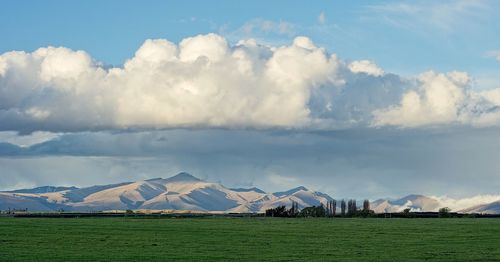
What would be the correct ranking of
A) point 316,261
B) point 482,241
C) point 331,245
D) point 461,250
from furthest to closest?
point 482,241 < point 331,245 < point 461,250 < point 316,261

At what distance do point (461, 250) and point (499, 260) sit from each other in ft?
37.8

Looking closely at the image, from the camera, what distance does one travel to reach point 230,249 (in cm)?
7800

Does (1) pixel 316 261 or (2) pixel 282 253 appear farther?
(2) pixel 282 253

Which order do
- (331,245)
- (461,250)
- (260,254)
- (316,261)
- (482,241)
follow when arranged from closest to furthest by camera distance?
1. (316,261)
2. (260,254)
3. (461,250)
4. (331,245)
5. (482,241)

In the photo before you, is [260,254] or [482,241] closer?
[260,254]

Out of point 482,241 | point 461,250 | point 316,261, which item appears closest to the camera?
point 316,261

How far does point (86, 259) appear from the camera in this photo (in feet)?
215

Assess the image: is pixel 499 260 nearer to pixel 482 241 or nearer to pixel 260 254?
pixel 260 254

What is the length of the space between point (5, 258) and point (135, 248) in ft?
52.6

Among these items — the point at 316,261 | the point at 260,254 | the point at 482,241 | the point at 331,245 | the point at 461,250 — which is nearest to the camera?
the point at 316,261

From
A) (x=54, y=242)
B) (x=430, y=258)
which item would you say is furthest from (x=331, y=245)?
(x=54, y=242)

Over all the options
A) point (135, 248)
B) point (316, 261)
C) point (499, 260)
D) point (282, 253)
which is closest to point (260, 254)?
point (282, 253)

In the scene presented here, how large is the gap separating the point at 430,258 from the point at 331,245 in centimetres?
1781

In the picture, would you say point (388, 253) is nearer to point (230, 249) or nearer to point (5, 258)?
point (230, 249)
